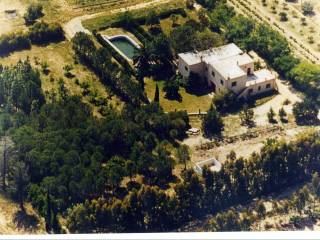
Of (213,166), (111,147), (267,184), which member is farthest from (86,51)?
(267,184)

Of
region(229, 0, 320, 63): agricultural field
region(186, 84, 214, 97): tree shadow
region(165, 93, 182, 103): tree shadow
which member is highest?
region(229, 0, 320, 63): agricultural field

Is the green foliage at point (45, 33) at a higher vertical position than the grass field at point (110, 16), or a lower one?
higher

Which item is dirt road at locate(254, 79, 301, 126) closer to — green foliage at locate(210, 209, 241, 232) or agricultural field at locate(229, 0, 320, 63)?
agricultural field at locate(229, 0, 320, 63)

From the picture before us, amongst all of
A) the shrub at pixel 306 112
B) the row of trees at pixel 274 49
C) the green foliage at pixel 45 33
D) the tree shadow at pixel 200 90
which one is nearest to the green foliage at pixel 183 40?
the row of trees at pixel 274 49

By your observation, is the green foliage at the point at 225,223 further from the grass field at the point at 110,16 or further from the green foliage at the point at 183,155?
the grass field at the point at 110,16

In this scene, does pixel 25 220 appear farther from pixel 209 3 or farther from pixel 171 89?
pixel 209 3

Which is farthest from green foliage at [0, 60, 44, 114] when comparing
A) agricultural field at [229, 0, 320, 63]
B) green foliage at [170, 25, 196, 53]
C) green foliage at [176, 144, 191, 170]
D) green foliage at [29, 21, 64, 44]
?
agricultural field at [229, 0, 320, 63]
